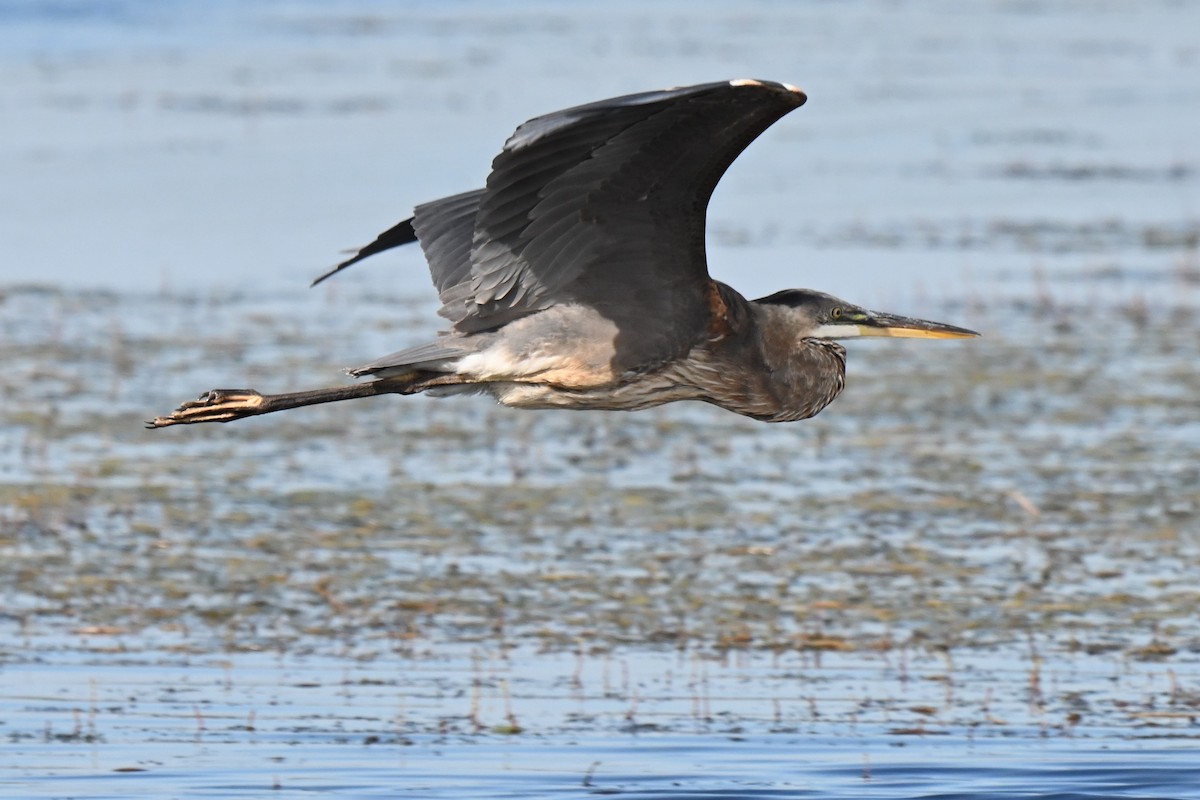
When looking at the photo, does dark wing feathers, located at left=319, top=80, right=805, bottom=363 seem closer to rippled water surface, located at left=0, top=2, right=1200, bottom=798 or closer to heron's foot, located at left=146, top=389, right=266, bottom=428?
heron's foot, located at left=146, top=389, right=266, bottom=428

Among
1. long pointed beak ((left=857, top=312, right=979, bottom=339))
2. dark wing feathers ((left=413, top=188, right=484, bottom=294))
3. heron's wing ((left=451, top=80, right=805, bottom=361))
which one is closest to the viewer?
heron's wing ((left=451, top=80, right=805, bottom=361))

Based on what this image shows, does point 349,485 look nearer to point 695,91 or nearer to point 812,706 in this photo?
point 812,706

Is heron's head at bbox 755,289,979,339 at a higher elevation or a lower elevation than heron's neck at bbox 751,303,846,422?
higher

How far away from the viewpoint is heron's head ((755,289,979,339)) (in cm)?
695

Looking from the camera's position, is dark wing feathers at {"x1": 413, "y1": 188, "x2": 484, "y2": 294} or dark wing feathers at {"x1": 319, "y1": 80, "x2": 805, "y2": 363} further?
dark wing feathers at {"x1": 413, "y1": 188, "x2": 484, "y2": 294}

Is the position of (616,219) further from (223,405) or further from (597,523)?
(597,523)

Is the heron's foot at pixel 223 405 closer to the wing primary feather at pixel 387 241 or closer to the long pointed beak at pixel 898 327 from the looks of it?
the wing primary feather at pixel 387 241

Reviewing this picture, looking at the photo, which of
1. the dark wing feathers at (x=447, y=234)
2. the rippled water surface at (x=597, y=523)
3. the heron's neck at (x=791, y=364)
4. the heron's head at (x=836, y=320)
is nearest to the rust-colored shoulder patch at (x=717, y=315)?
the heron's neck at (x=791, y=364)

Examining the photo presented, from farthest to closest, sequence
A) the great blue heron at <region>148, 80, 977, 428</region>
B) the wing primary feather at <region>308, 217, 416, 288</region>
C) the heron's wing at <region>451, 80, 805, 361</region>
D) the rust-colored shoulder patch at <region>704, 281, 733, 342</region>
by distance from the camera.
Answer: the wing primary feather at <region>308, 217, 416, 288</region>, the rust-colored shoulder patch at <region>704, 281, 733, 342</region>, the great blue heron at <region>148, 80, 977, 428</region>, the heron's wing at <region>451, 80, 805, 361</region>

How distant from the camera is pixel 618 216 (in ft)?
21.1

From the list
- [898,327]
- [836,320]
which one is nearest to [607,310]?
[836,320]

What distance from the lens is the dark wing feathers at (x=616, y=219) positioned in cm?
581

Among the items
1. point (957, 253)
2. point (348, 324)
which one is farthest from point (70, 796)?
point (957, 253)

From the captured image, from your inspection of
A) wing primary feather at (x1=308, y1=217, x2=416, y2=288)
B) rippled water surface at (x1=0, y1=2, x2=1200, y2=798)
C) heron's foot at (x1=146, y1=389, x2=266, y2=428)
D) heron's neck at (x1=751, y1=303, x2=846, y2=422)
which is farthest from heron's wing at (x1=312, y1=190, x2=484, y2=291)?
rippled water surface at (x1=0, y1=2, x2=1200, y2=798)
